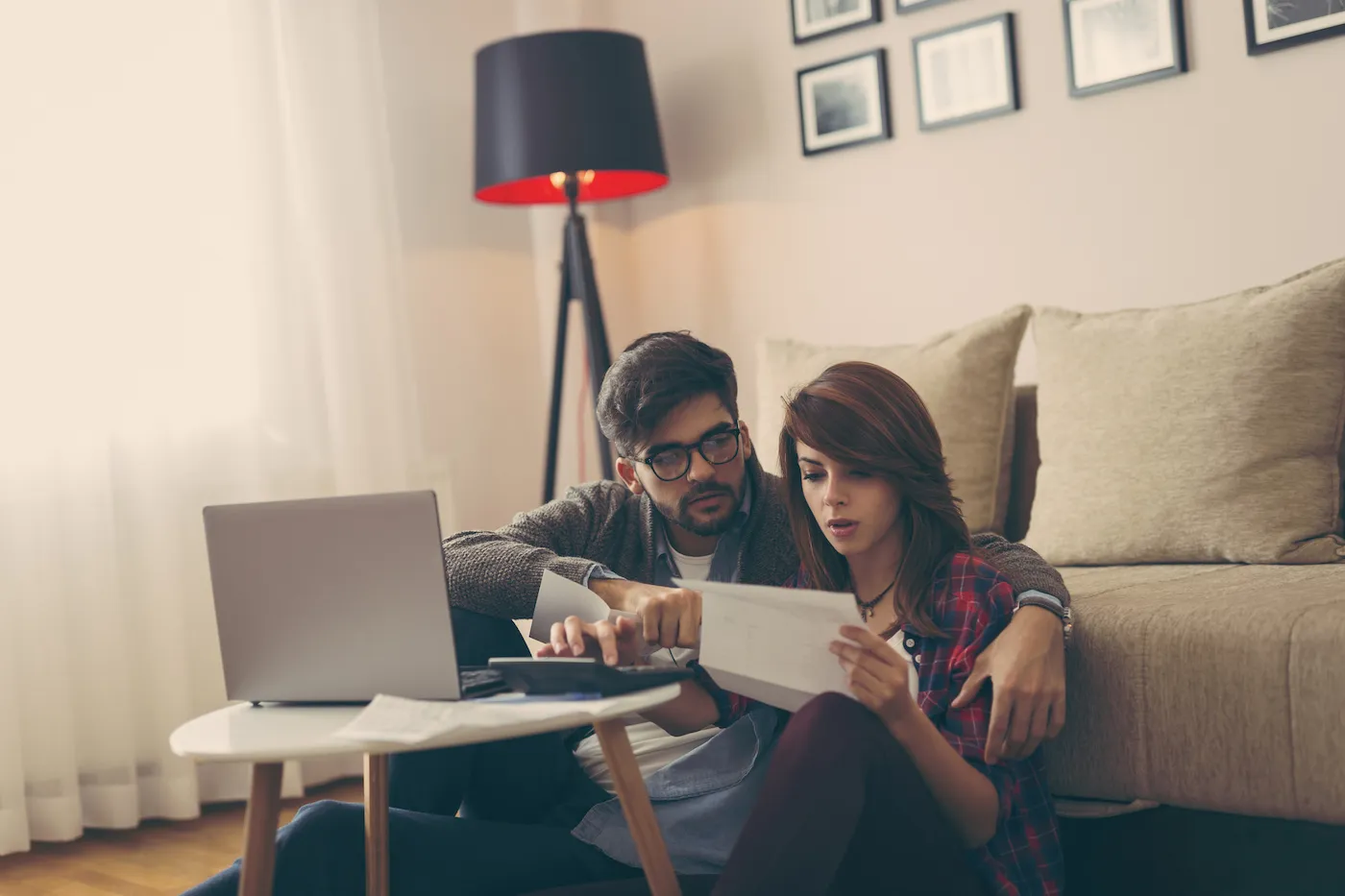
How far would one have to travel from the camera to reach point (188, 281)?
281 cm

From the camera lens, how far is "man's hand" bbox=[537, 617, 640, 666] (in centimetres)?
128

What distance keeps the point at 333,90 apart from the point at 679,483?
178 centimetres

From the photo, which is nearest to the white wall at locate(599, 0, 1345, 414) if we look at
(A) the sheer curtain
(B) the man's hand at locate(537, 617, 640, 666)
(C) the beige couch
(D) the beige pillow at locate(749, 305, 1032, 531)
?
(D) the beige pillow at locate(749, 305, 1032, 531)

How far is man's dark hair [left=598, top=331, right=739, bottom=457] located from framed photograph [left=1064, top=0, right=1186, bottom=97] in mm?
1250

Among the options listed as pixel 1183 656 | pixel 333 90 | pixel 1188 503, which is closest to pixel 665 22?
pixel 333 90

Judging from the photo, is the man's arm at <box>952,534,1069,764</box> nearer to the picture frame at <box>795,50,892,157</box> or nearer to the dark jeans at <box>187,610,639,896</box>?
the dark jeans at <box>187,610,639,896</box>

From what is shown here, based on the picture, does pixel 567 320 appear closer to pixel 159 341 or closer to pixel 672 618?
pixel 159 341

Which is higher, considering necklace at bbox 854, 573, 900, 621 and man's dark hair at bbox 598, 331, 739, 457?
man's dark hair at bbox 598, 331, 739, 457

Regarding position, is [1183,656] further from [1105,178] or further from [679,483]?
[1105,178]

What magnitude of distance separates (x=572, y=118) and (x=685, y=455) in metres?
1.51

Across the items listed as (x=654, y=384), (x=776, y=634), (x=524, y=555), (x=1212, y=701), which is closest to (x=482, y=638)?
(x=524, y=555)

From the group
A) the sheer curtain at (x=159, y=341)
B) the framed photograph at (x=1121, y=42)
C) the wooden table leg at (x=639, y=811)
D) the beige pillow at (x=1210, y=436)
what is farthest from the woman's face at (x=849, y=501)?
the sheer curtain at (x=159, y=341)

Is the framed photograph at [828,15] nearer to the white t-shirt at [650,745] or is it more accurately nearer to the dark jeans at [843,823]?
the white t-shirt at [650,745]

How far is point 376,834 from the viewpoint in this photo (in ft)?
4.64
